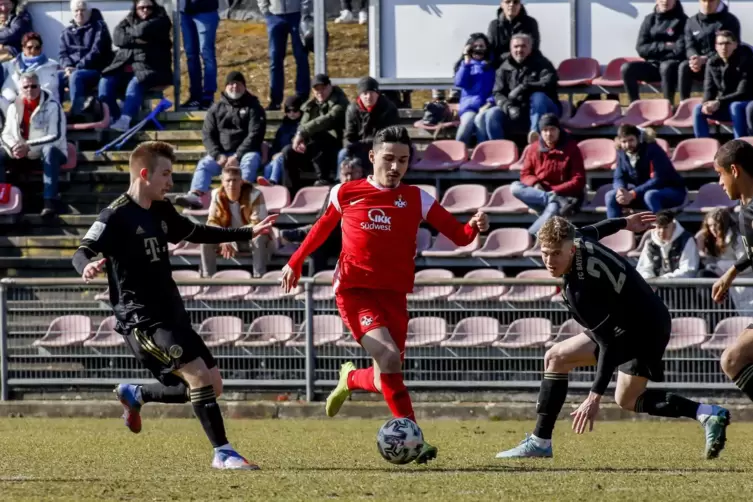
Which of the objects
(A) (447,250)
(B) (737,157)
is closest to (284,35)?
(A) (447,250)

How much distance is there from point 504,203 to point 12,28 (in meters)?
8.39

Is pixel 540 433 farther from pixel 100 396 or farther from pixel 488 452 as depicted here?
pixel 100 396

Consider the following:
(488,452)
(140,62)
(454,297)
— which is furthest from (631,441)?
(140,62)

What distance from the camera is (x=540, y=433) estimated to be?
9.56 metres

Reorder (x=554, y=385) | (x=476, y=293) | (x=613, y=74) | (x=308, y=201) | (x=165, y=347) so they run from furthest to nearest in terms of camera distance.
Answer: (x=613, y=74)
(x=308, y=201)
(x=476, y=293)
(x=554, y=385)
(x=165, y=347)

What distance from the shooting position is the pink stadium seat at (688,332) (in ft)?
45.5

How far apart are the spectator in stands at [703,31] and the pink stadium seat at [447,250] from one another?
3856 millimetres

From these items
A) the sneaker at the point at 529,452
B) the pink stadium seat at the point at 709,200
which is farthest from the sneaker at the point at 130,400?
the pink stadium seat at the point at 709,200

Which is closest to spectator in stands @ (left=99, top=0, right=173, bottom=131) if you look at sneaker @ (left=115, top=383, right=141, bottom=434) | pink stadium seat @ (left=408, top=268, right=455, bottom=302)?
pink stadium seat @ (left=408, top=268, right=455, bottom=302)

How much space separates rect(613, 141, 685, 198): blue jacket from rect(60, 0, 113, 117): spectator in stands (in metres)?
8.09

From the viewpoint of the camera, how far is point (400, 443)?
8805mm

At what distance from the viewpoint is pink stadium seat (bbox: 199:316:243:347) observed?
588 inches

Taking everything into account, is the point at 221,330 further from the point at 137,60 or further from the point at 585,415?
the point at 585,415

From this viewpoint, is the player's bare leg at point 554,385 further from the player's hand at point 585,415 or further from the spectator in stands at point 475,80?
the spectator in stands at point 475,80
